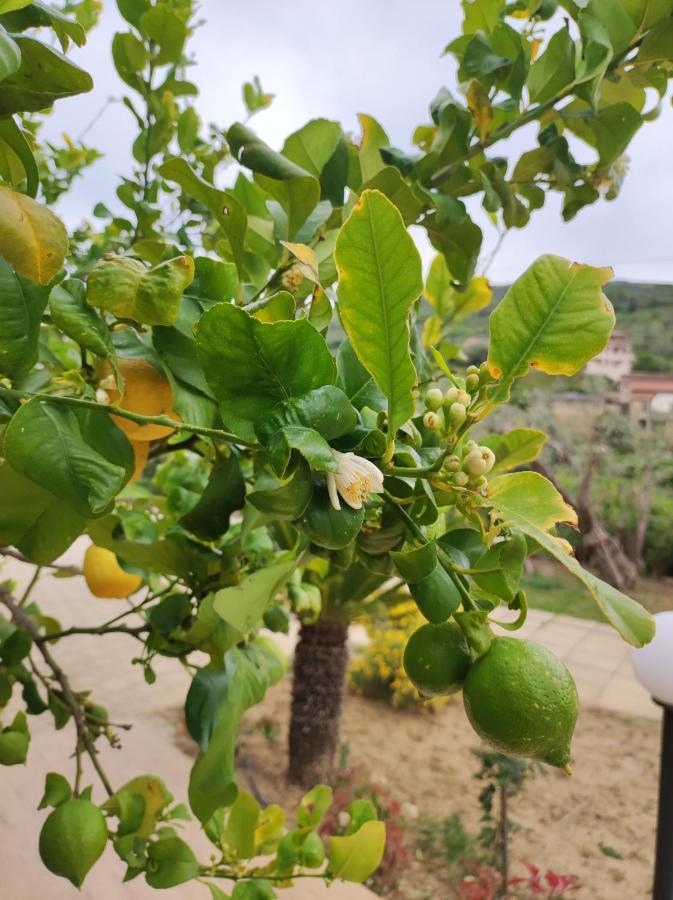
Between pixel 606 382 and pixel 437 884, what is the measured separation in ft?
14.8

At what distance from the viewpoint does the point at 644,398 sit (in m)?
5.47

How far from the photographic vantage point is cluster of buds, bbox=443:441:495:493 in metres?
0.27

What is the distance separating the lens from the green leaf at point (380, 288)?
0.76 ft

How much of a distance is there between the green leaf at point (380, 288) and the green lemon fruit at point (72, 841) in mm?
429

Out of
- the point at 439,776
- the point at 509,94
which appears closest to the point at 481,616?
the point at 509,94

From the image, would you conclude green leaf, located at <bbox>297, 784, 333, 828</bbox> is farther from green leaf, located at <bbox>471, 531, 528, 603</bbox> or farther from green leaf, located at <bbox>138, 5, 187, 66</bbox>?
green leaf, located at <bbox>138, 5, 187, 66</bbox>

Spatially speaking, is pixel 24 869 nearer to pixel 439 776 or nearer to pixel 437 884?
pixel 437 884

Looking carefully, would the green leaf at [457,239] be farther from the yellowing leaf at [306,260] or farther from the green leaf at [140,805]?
the green leaf at [140,805]

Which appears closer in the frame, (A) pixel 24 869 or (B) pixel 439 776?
(A) pixel 24 869

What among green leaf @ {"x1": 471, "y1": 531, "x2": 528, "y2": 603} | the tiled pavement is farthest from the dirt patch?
green leaf @ {"x1": 471, "y1": 531, "x2": 528, "y2": 603}

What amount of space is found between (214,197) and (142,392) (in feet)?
0.37

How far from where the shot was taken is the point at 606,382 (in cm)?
549

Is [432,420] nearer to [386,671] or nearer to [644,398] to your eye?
[386,671]

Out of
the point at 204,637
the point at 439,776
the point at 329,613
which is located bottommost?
the point at 439,776
